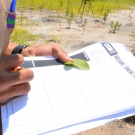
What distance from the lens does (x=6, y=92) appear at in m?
0.61

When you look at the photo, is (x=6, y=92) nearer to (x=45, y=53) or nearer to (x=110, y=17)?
(x=45, y=53)

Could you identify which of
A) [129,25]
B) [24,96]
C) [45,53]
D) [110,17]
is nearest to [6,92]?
[24,96]

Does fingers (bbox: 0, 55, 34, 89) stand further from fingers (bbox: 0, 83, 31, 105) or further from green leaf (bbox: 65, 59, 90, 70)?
green leaf (bbox: 65, 59, 90, 70)

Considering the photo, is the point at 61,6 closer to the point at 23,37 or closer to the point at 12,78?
the point at 23,37

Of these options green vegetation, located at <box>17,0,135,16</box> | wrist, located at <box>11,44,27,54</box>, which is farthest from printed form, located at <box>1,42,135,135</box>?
green vegetation, located at <box>17,0,135,16</box>

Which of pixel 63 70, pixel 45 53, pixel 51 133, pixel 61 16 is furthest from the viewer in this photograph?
pixel 61 16

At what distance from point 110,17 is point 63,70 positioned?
394 cm

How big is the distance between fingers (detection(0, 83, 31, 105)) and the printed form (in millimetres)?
16

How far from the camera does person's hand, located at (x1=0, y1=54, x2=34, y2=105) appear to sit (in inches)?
23.2

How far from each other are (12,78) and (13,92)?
0.05 m

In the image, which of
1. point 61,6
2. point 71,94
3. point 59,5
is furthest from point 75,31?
point 71,94

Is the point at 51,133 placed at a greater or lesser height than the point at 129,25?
greater

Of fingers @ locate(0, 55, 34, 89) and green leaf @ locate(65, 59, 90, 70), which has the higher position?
fingers @ locate(0, 55, 34, 89)

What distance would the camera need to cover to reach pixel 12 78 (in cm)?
60
